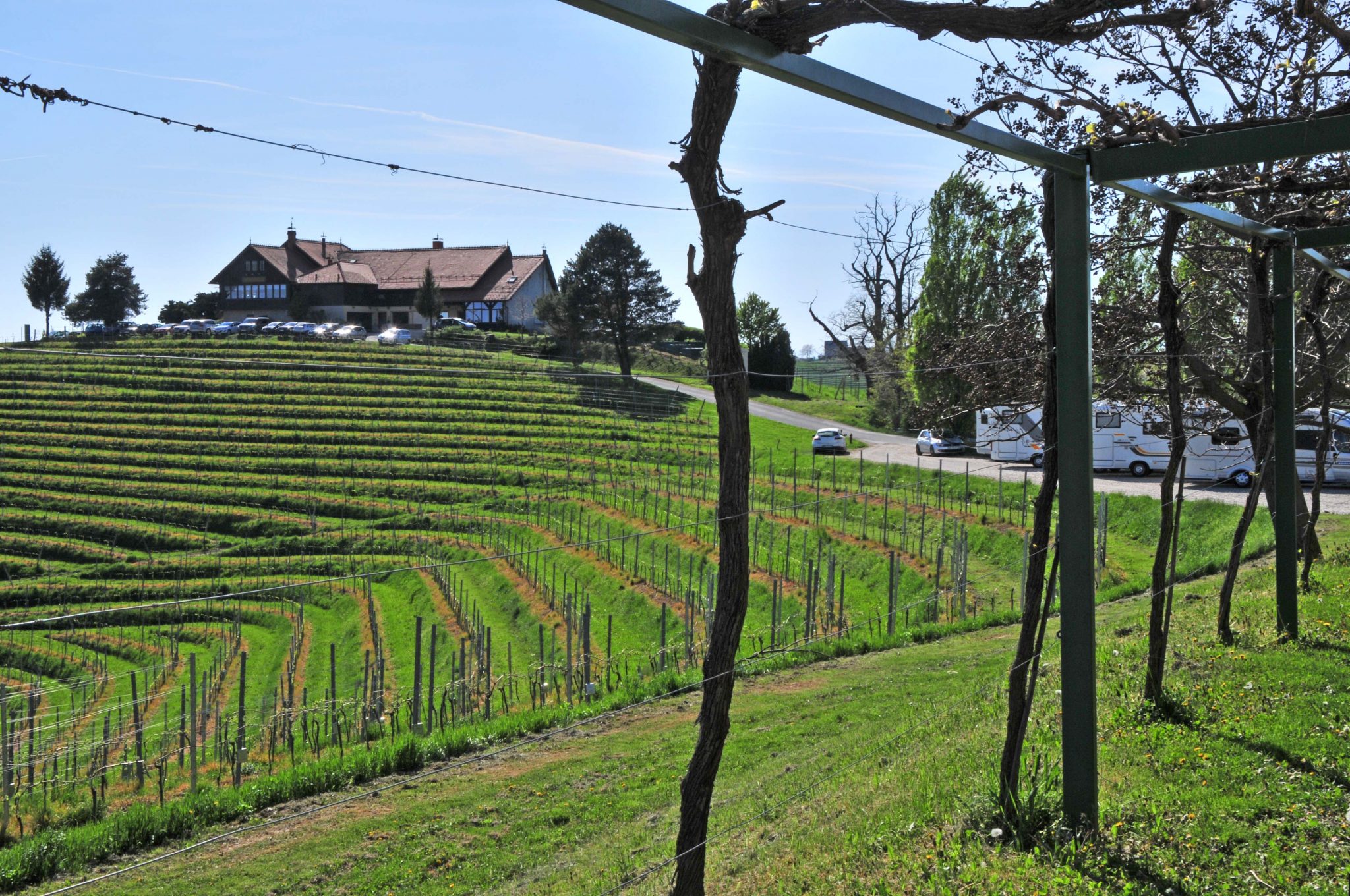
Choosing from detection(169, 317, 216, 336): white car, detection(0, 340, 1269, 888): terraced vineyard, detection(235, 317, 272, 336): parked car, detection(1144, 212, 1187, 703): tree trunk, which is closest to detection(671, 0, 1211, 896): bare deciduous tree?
detection(1144, 212, 1187, 703): tree trunk

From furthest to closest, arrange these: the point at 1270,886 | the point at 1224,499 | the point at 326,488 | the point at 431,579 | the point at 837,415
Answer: the point at 837,415, the point at 326,488, the point at 431,579, the point at 1224,499, the point at 1270,886

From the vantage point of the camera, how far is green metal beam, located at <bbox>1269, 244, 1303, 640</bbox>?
6078 millimetres

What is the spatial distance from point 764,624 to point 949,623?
4.78 metres

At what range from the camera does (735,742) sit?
25.8 feet

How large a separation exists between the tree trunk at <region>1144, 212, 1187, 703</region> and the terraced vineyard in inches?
93.8

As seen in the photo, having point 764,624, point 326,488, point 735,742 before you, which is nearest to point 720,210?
point 735,742

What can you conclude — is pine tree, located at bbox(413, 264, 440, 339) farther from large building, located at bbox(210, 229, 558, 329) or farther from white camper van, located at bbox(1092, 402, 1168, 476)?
white camper van, located at bbox(1092, 402, 1168, 476)

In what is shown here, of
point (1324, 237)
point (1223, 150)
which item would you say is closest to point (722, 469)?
point (1223, 150)

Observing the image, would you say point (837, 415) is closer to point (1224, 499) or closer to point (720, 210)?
point (1224, 499)

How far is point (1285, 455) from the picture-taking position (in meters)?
6.23

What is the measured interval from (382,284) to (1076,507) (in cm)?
6015

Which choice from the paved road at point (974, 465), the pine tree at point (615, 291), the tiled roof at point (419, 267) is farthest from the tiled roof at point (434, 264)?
the paved road at point (974, 465)

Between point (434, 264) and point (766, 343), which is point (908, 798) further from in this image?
point (434, 264)

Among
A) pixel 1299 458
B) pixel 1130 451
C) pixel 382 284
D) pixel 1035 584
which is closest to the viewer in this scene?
pixel 1035 584
